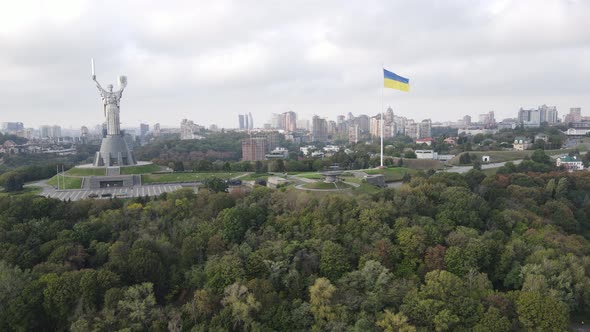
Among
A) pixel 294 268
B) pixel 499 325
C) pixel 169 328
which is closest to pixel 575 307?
pixel 499 325

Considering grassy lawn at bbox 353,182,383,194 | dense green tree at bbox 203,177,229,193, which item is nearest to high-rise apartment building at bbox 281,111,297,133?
grassy lawn at bbox 353,182,383,194

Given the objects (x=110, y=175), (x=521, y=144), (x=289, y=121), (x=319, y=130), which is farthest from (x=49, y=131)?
(x=521, y=144)

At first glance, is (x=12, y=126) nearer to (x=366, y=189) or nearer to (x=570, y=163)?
(x=366, y=189)

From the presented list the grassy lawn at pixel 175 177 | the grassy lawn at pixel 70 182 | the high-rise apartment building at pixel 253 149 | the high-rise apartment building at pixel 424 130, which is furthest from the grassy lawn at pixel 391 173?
the high-rise apartment building at pixel 424 130

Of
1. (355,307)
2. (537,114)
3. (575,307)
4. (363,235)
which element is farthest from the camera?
(537,114)

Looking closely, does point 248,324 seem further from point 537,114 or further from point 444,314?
point 537,114

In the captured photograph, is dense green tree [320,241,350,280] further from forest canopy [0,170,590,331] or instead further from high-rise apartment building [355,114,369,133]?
high-rise apartment building [355,114,369,133]

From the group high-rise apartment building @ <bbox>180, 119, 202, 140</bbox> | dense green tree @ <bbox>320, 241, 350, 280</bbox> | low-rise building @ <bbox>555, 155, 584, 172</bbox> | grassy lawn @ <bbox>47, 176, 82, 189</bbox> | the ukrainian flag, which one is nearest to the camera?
dense green tree @ <bbox>320, 241, 350, 280</bbox>
